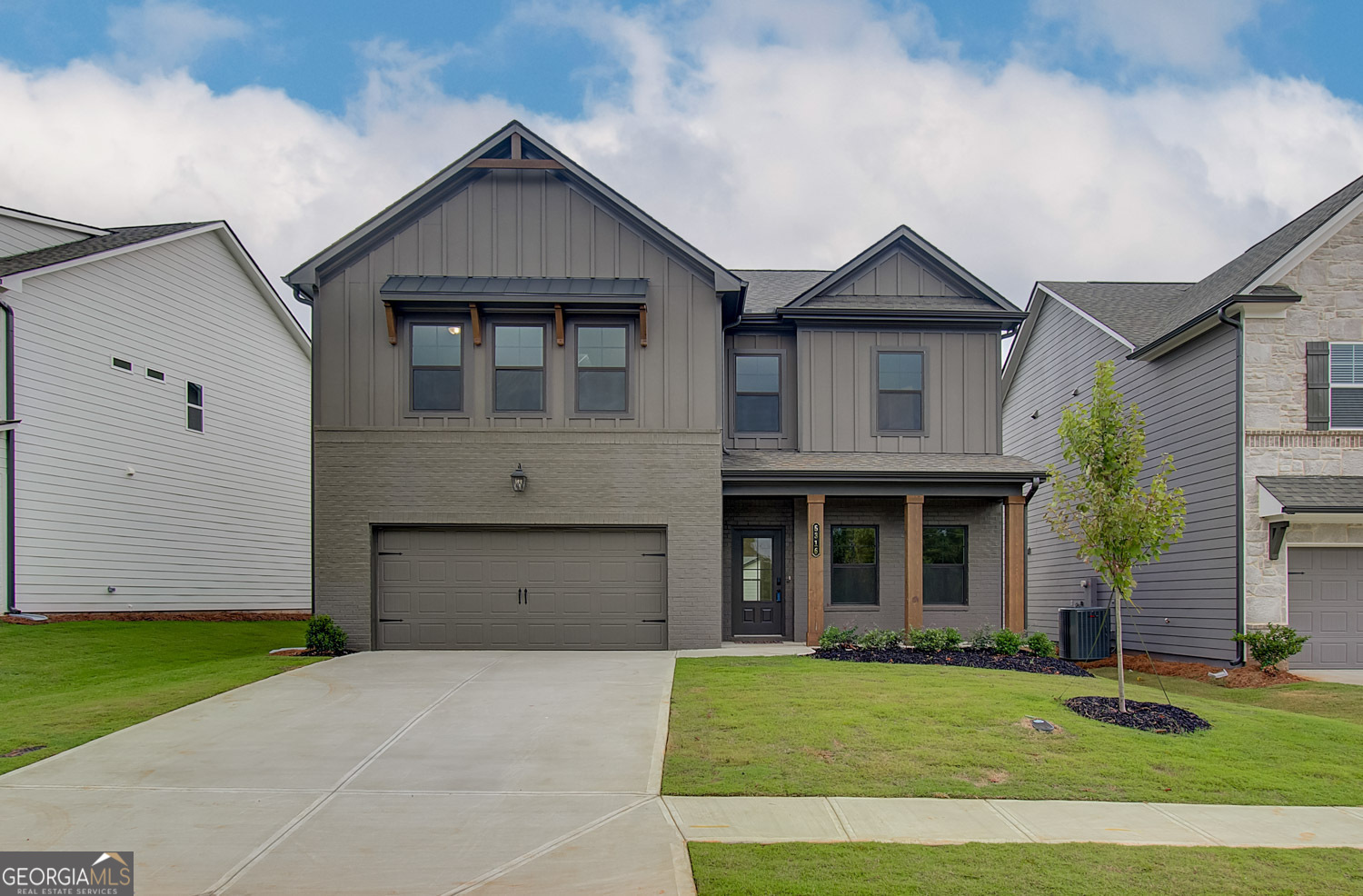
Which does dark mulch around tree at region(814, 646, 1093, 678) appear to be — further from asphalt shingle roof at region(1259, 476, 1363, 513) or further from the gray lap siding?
asphalt shingle roof at region(1259, 476, 1363, 513)

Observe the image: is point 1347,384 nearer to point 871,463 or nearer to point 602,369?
point 871,463

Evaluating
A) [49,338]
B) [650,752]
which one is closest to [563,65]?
[49,338]

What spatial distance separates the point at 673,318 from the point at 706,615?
5.10 m

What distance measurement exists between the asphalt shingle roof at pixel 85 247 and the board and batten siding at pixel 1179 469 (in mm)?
19097

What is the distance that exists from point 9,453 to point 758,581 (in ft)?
44.3

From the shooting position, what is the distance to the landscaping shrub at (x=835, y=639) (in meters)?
16.1

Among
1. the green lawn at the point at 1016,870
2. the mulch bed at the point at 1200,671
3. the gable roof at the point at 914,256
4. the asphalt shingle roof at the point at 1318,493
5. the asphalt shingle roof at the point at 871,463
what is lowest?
the mulch bed at the point at 1200,671

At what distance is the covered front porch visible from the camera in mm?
17719

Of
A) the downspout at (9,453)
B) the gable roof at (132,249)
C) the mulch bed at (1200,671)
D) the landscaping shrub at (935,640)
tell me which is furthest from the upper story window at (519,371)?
the mulch bed at (1200,671)

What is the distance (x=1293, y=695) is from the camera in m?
13.7

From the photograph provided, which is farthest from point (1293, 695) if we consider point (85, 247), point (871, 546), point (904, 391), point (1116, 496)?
point (85, 247)

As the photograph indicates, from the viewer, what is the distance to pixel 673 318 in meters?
17.0

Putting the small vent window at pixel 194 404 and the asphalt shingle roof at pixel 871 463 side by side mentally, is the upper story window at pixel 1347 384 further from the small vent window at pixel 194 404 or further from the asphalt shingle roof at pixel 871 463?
the small vent window at pixel 194 404

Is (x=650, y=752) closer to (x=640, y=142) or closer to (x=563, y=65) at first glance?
(x=563, y=65)
